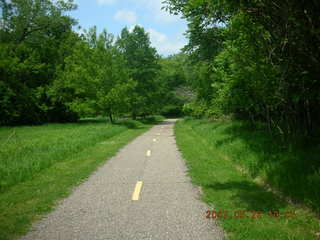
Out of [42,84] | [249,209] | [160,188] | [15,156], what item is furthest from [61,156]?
[42,84]

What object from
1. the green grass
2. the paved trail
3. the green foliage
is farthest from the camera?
the green foliage

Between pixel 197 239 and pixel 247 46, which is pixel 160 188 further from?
pixel 247 46

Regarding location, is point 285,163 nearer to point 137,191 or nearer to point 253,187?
point 253,187

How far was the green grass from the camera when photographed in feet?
14.3

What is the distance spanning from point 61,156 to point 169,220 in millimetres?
8120

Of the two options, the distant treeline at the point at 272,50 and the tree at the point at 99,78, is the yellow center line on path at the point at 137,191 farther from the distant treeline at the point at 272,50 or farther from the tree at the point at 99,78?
the tree at the point at 99,78

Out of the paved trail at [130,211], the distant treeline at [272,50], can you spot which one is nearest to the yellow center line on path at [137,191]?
the paved trail at [130,211]

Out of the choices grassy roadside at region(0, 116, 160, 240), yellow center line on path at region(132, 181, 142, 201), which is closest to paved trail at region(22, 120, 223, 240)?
yellow center line on path at region(132, 181, 142, 201)

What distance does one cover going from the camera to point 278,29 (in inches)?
244

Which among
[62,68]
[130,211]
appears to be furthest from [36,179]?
[62,68]

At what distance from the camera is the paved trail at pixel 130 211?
13.9 ft
